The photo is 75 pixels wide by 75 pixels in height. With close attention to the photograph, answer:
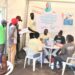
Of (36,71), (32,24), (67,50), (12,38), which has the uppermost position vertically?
(32,24)

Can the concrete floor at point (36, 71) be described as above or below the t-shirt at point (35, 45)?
below

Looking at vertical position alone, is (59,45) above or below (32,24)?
below

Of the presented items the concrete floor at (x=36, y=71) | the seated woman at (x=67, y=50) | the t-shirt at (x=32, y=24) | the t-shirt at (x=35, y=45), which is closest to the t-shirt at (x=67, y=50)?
the seated woman at (x=67, y=50)

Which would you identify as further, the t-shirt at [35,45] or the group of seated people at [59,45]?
the t-shirt at [35,45]

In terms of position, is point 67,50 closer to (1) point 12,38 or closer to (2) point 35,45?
(2) point 35,45

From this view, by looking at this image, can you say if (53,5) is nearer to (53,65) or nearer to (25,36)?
(25,36)

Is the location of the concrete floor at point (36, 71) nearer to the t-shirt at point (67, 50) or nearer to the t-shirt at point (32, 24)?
the t-shirt at point (67, 50)

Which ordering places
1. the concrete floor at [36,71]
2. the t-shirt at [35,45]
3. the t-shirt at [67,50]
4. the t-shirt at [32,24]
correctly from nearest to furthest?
the t-shirt at [67,50] < the concrete floor at [36,71] < the t-shirt at [35,45] < the t-shirt at [32,24]

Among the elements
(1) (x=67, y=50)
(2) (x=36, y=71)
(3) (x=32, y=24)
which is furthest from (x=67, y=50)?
(3) (x=32, y=24)

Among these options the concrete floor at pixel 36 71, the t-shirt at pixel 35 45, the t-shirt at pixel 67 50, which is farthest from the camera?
the t-shirt at pixel 35 45

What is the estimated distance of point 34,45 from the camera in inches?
255

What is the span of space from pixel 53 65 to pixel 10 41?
4.63ft

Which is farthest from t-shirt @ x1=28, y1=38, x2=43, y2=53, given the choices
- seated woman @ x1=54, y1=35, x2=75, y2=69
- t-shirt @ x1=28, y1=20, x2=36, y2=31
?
t-shirt @ x1=28, y1=20, x2=36, y2=31

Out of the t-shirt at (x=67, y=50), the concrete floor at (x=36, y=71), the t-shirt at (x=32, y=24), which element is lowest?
the concrete floor at (x=36, y=71)
